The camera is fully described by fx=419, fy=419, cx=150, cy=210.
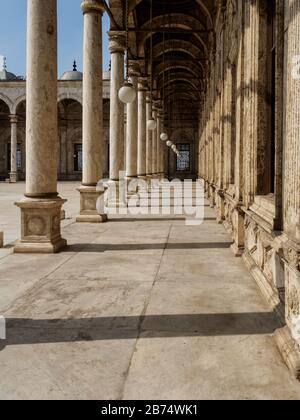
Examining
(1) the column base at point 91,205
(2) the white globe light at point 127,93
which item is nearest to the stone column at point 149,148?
(1) the column base at point 91,205

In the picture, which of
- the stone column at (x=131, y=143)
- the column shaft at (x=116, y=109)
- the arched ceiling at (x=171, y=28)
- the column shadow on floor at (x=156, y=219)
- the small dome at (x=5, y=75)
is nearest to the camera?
the column shadow on floor at (x=156, y=219)

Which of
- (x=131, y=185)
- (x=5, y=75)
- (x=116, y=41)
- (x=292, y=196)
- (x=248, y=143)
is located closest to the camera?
(x=292, y=196)

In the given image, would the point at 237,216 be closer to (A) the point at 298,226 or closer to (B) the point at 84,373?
(A) the point at 298,226

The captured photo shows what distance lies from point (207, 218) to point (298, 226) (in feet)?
27.8

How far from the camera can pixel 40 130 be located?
691 centimetres

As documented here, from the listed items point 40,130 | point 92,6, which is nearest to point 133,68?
point 92,6

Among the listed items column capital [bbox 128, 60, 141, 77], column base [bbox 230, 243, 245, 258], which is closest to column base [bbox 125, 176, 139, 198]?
column capital [bbox 128, 60, 141, 77]

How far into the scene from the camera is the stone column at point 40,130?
22.5 feet

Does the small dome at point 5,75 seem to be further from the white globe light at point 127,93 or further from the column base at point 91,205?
the white globe light at point 127,93

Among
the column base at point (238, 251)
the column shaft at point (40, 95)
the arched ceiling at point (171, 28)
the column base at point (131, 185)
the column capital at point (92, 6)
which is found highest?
the arched ceiling at point (171, 28)

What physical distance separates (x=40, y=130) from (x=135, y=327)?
4.38m

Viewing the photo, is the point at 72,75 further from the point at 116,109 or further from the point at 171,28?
the point at 116,109

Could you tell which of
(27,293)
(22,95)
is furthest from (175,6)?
(22,95)

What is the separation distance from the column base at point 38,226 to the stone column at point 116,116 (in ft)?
21.6
